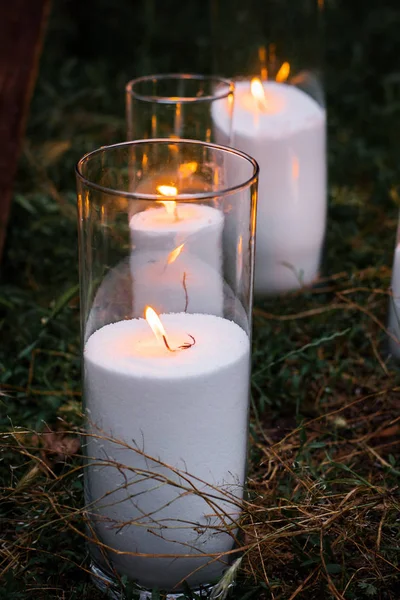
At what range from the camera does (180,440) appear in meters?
0.85

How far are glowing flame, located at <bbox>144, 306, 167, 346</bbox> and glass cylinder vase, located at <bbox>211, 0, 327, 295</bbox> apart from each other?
63 centimetres

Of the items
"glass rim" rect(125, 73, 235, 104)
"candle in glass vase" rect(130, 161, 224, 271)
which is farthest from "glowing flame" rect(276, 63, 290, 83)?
"candle in glass vase" rect(130, 161, 224, 271)

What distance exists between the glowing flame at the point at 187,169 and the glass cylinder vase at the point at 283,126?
0.37 m

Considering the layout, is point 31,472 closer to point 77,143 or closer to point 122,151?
point 122,151

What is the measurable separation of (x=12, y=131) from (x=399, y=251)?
73 centimetres

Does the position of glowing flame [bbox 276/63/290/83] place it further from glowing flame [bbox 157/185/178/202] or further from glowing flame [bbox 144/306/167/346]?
glowing flame [bbox 144/306/167/346]

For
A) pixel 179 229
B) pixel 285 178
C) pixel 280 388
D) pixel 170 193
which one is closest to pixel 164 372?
pixel 179 229

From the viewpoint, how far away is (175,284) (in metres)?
0.87

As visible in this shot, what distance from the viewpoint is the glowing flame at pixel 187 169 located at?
1.05 meters

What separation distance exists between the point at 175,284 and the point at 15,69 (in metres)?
0.95

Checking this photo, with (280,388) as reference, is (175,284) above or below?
above

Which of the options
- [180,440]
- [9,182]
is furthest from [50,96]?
[180,440]

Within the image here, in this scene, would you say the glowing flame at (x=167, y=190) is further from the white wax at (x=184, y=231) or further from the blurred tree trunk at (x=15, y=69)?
the blurred tree trunk at (x=15, y=69)

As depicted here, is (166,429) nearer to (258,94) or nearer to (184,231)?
(184,231)
